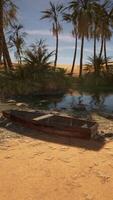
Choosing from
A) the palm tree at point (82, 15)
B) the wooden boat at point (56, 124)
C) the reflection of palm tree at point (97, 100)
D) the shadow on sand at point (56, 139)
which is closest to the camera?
the shadow on sand at point (56, 139)

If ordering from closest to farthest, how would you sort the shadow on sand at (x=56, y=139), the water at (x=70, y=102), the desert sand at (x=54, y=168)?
the desert sand at (x=54, y=168) → the shadow on sand at (x=56, y=139) → the water at (x=70, y=102)

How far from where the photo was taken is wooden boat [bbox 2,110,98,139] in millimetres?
10905

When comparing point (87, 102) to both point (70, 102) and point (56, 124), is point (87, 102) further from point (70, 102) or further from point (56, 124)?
point (56, 124)

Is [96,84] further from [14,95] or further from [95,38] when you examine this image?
[95,38]

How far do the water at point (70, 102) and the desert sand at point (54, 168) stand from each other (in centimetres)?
718

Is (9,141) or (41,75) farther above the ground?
(41,75)

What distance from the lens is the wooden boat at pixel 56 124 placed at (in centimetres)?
1090

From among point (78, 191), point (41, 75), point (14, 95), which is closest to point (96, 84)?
point (41, 75)

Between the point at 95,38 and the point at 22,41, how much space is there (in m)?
9.60

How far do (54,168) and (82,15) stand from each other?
2827cm

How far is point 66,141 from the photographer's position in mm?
10875

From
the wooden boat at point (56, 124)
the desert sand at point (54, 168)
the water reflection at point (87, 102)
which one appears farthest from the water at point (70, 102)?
the desert sand at point (54, 168)

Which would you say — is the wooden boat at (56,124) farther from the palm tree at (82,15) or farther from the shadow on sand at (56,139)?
the palm tree at (82,15)

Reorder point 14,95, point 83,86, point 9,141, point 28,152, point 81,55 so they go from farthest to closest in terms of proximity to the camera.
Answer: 1. point 81,55
2. point 83,86
3. point 14,95
4. point 9,141
5. point 28,152
